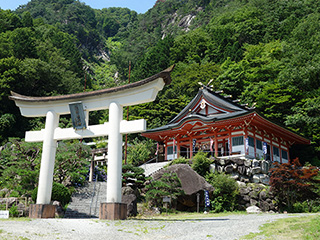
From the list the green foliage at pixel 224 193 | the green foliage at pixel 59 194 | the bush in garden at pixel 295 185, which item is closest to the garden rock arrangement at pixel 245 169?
the green foliage at pixel 224 193

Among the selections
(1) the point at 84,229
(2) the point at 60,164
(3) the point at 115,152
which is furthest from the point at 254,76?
(1) the point at 84,229

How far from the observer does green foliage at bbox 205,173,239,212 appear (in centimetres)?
1719

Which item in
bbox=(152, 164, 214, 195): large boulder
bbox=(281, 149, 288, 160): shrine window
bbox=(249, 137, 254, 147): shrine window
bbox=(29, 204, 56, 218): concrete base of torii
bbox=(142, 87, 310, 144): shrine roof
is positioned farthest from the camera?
bbox=(281, 149, 288, 160): shrine window

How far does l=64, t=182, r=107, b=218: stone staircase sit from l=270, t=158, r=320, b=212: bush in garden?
31.0 ft

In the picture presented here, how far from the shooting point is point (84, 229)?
8203mm

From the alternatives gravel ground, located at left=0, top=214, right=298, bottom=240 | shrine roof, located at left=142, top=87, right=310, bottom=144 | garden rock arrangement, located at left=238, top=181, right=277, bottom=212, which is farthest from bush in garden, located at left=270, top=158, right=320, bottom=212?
gravel ground, located at left=0, top=214, right=298, bottom=240

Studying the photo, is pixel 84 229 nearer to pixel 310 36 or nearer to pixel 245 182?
pixel 245 182

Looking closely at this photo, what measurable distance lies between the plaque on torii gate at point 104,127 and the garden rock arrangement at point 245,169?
1007 centimetres

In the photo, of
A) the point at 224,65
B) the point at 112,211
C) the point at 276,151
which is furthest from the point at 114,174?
the point at 224,65

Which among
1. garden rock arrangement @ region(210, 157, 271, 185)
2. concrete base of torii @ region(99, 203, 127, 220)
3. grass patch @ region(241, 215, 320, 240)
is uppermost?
garden rock arrangement @ region(210, 157, 271, 185)

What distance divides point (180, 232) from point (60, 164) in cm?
1021

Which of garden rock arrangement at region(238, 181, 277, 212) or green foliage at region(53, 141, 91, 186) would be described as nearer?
green foliage at region(53, 141, 91, 186)

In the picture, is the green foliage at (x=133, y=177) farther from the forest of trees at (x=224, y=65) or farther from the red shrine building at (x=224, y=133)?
the forest of trees at (x=224, y=65)

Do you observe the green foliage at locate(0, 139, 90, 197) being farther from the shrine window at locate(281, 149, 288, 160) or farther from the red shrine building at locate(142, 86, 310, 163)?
the shrine window at locate(281, 149, 288, 160)
